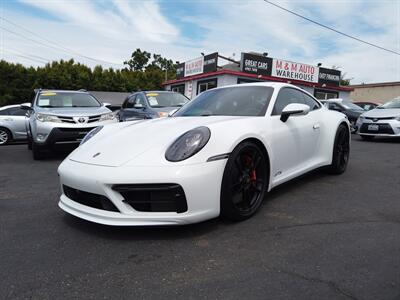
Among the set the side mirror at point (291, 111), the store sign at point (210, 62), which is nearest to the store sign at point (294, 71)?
the store sign at point (210, 62)

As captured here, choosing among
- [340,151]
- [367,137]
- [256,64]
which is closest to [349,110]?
[367,137]

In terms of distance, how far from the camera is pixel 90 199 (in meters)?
2.70

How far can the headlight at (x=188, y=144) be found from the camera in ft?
8.59

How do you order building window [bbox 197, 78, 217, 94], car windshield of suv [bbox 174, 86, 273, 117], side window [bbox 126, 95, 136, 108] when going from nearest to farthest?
car windshield of suv [bbox 174, 86, 273, 117] < side window [bbox 126, 95, 136, 108] < building window [bbox 197, 78, 217, 94]

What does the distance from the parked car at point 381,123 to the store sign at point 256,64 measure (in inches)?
450

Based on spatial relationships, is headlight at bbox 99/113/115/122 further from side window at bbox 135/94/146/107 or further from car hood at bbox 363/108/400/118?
car hood at bbox 363/108/400/118

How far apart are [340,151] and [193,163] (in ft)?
9.67

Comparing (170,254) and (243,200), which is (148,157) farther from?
(243,200)

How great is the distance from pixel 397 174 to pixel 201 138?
3.50 m

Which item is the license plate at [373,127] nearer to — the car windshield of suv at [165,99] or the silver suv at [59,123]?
the car windshield of suv at [165,99]

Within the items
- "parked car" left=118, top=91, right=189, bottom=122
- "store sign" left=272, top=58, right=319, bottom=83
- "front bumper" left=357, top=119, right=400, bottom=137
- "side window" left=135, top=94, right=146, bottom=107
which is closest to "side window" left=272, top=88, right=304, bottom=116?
"parked car" left=118, top=91, right=189, bottom=122

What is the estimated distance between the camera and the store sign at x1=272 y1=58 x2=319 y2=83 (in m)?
21.6

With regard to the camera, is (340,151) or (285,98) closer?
(285,98)

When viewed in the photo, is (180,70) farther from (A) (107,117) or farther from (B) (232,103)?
(B) (232,103)
